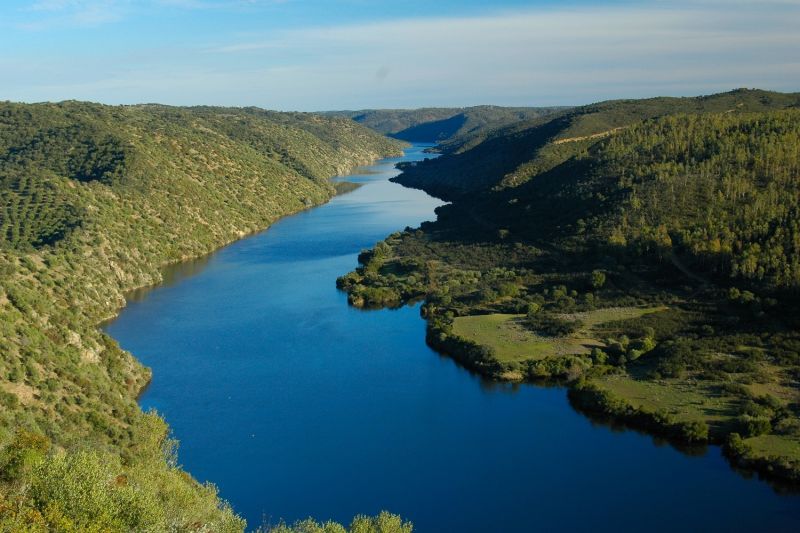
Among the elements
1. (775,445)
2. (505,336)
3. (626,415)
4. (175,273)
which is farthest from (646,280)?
(175,273)

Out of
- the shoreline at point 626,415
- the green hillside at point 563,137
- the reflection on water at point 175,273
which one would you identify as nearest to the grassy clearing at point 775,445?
the shoreline at point 626,415

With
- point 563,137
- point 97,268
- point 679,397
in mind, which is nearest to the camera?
point 679,397

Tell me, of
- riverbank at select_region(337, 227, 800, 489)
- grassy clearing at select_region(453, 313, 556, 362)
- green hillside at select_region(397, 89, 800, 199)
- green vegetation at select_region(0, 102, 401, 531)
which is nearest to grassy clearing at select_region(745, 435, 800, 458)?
riverbank at select_region(337, 227, 800, 489)

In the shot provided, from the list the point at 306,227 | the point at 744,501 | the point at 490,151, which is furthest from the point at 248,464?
the point at 490,151

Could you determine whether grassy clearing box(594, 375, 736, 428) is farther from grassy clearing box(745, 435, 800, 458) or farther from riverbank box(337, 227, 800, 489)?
grassy clearing box(745, 435, 800, 458)

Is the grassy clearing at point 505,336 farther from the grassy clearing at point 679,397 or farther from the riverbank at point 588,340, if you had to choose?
the grassy clearing at point 679,397

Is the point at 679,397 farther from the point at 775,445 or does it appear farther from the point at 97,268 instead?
the point at 97,268
